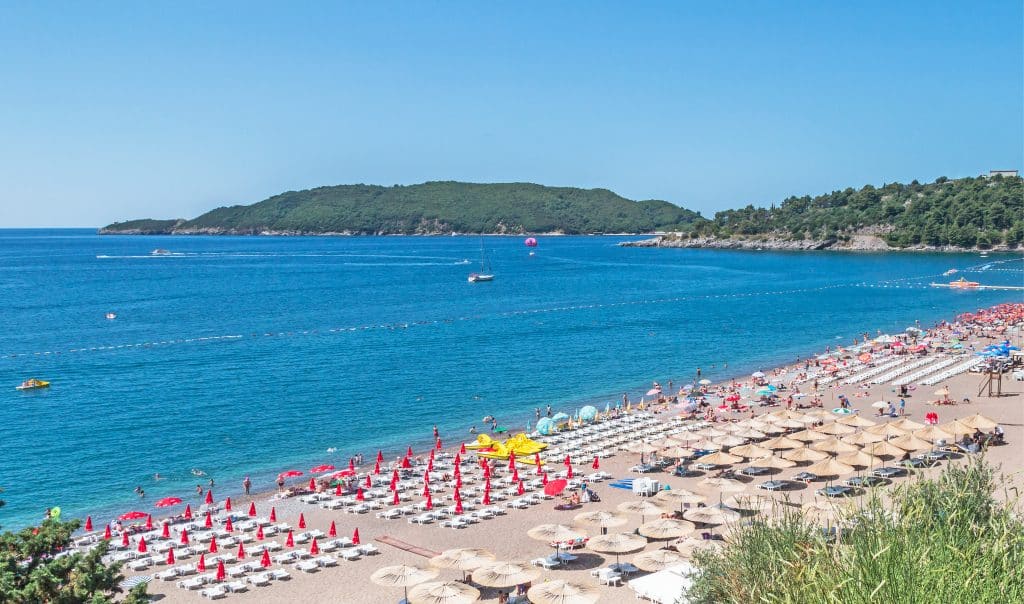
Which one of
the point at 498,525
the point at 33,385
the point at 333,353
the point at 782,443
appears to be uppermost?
the point at 782,443

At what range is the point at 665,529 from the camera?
72.4ft

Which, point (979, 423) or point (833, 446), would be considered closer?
point (833, 446)

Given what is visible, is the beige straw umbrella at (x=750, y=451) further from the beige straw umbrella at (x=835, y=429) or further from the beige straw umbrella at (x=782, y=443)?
the beige straw umbrella at (x=835, y=429)

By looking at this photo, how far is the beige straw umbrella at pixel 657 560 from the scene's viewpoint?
1998 cm

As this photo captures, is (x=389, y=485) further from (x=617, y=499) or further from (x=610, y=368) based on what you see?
(x=610, y=368)

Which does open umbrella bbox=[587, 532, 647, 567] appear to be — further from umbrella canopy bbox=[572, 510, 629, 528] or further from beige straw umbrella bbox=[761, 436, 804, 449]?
beige straw umbrella bbox=[761, 436, 804, 449]

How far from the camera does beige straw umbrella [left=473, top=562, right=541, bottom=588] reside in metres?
19.1

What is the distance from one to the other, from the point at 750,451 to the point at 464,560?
12904 mm

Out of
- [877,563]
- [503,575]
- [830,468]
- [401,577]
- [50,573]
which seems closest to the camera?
[877,563]

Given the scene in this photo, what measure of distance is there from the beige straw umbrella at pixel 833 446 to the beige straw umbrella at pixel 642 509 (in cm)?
906

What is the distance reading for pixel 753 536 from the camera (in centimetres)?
1444

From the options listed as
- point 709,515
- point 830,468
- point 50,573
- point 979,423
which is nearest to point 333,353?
point 830,468

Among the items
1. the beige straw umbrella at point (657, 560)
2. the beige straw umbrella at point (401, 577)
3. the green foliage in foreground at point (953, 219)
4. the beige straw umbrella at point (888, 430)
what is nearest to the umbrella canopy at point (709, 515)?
the beige straw umbrella at point (657, 560)

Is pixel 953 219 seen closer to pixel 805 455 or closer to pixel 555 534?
pixel 805 455
